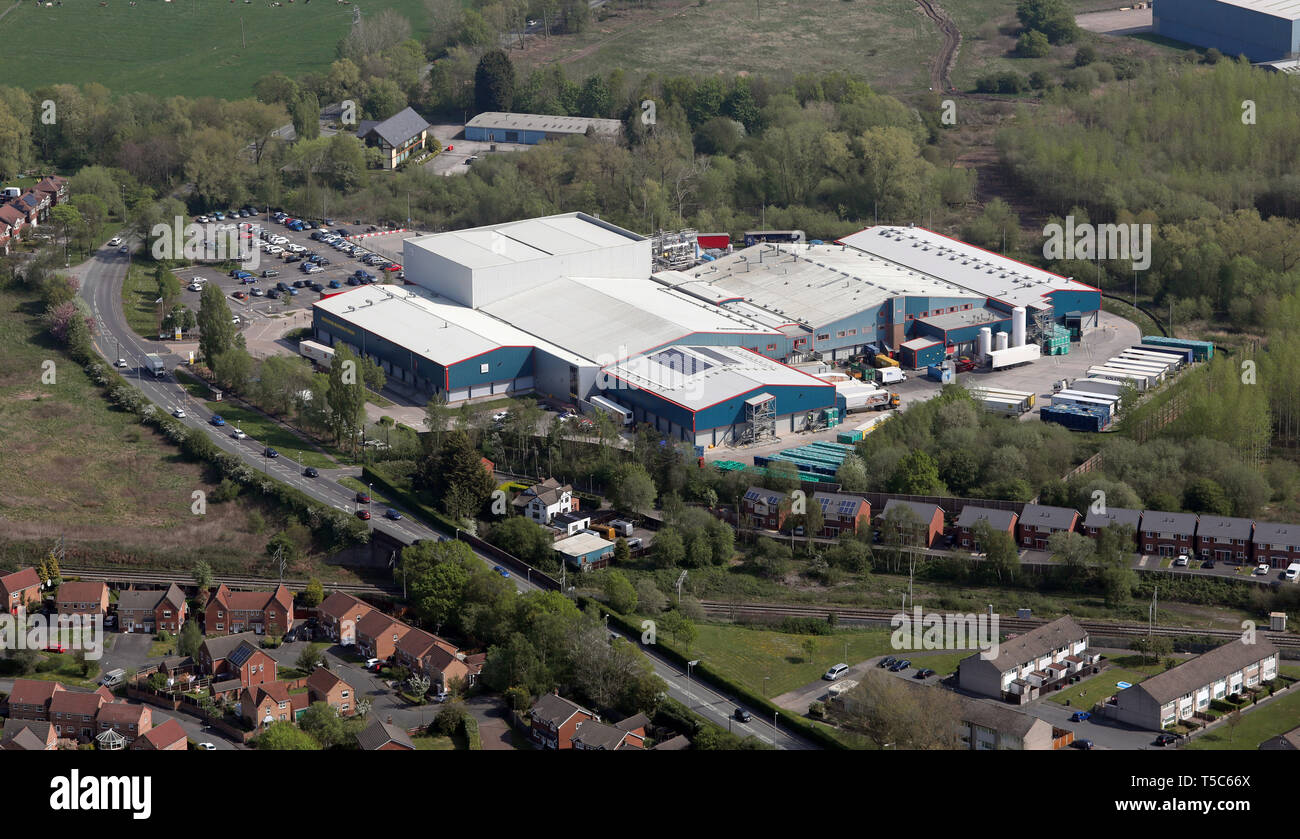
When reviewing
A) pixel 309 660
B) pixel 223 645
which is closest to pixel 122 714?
pixel 223 645

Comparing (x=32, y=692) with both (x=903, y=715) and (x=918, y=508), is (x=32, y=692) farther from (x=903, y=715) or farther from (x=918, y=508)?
(x=918, y=508)

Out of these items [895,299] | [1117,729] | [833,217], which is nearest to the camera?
[1117,729]

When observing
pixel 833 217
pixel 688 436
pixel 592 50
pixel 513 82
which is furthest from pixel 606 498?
pixel 592 50

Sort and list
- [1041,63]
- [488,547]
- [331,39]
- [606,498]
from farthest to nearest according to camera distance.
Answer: [331,39] < [1041,63] < [606,498] < [488,547]

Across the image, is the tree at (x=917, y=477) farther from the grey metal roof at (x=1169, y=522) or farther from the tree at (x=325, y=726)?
the tree at (x=325, y=726)

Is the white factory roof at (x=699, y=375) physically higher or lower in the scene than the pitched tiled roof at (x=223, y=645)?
higher

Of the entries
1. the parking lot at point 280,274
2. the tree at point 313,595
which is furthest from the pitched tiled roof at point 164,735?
the parking lot at point 280,274

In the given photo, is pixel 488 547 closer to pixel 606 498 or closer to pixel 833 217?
pixel 606 498
